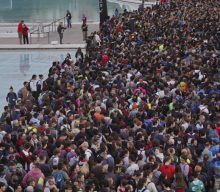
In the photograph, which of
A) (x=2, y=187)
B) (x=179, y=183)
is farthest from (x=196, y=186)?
(x=2, y=187)

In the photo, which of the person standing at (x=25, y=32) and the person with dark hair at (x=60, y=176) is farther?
the person standing at (x=25, y=32)

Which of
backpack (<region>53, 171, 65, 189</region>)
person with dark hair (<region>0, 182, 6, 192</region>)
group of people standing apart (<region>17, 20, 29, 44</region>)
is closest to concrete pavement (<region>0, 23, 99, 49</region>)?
group of people standing apart (<region>17, 20, 29, 44</region>)

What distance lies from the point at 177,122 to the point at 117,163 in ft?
9.84

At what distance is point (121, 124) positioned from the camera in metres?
14.1

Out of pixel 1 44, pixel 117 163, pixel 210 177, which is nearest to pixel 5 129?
pixel 117 163

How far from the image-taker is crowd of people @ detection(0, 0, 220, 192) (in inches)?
429

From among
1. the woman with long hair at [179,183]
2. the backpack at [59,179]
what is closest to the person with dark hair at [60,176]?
the backpack at [59,179]

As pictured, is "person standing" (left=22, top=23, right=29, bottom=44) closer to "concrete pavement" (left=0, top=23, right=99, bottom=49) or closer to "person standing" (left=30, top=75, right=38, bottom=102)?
"concrete pavement" (left=0, top=23, right=99, bottom=49)

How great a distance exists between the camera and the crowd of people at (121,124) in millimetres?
10898

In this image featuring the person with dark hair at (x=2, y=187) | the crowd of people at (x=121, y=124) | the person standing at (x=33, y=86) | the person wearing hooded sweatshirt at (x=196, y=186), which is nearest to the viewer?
the person with dark hair at (x=2, y=187)

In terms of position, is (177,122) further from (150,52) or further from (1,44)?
(1,44)

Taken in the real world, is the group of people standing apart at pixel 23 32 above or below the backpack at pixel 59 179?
above

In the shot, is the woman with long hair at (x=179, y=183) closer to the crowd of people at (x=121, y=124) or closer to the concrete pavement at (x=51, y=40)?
the crowd of people at (x=121, y=124)

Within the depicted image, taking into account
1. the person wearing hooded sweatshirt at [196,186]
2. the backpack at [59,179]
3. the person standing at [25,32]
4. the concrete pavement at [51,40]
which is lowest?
the person wearing hooded sweatshirt at [196,186]
